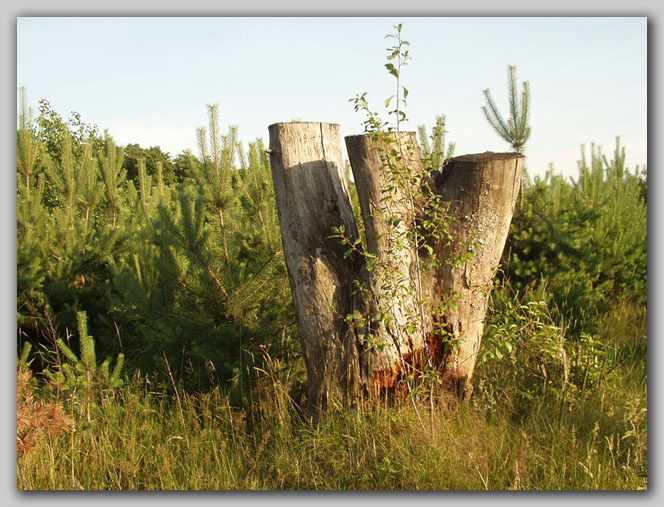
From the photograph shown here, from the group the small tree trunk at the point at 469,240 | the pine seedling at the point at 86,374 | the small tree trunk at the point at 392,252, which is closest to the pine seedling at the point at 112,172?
the pine seedling at the point at 86,374

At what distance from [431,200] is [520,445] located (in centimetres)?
131

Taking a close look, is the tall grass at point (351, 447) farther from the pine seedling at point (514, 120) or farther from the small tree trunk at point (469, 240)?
the pine seedling at point (514, 120)

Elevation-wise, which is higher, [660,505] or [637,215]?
[637,215]

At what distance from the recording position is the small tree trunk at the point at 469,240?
322 cm

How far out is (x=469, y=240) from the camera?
10.7 feet

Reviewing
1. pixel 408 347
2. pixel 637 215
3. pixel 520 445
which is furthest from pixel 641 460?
pixel 637 215

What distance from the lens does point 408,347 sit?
3.19 meters

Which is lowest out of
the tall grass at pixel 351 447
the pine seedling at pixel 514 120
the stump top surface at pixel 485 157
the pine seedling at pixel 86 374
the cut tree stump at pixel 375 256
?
the tall grass at pixel 351 447

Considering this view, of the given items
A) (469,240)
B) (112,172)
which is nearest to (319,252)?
(469,240)

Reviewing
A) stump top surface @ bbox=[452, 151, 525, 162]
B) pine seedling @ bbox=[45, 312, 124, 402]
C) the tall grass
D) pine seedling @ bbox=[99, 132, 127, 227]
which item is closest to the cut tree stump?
stump top surface @ bbox=[452, 151, 525, 162]

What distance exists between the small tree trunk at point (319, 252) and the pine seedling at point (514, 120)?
7.26 ft

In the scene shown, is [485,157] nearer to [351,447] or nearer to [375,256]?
[375,256]

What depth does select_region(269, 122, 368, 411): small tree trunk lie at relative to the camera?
3217mm

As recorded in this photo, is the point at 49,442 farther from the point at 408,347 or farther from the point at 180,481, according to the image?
the point at 408,347
